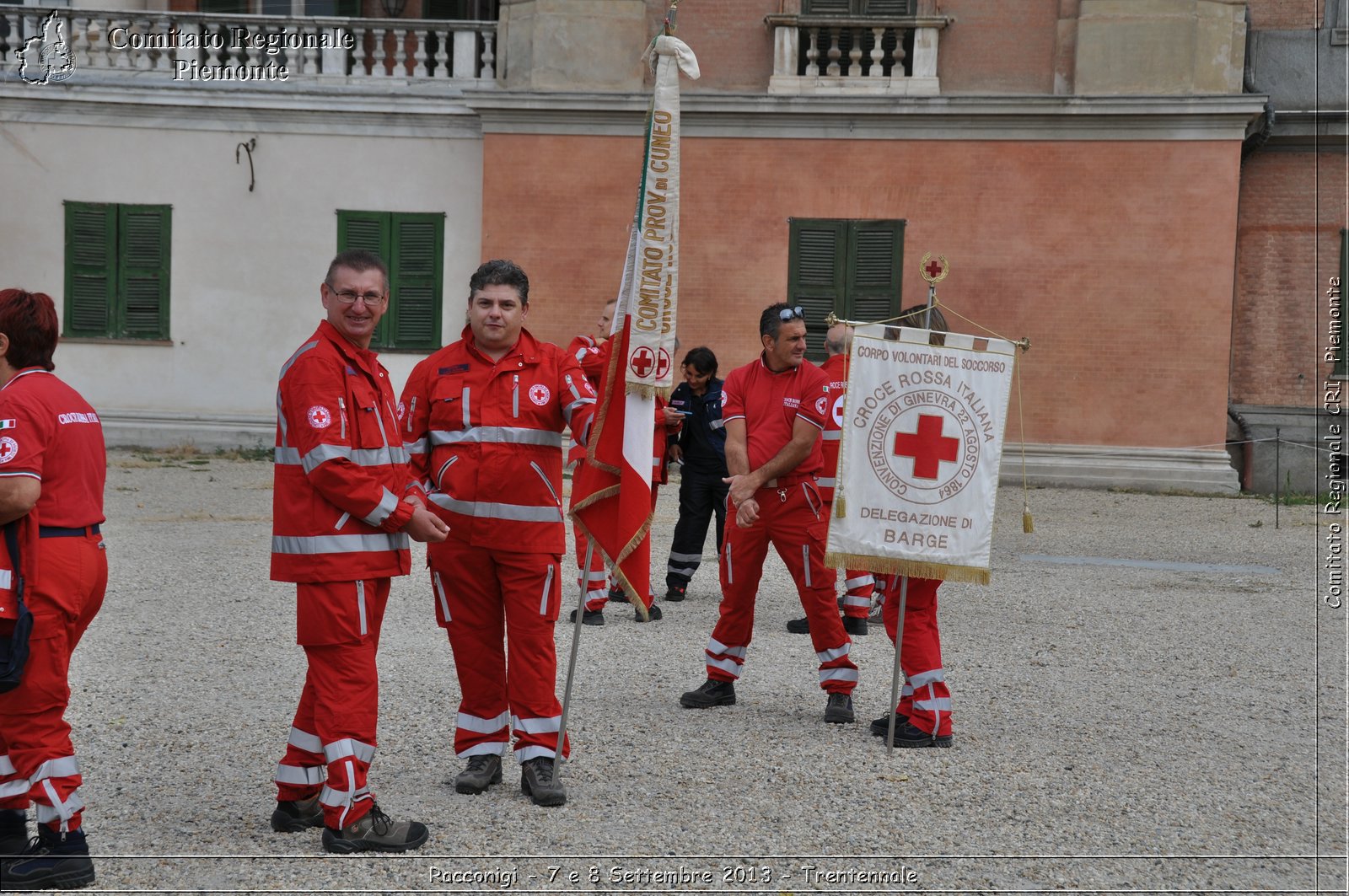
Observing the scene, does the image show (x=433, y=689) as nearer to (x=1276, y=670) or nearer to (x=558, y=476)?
(x=558, y=476)

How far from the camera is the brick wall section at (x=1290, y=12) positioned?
16.9m

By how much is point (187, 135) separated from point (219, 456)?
4.47 metres

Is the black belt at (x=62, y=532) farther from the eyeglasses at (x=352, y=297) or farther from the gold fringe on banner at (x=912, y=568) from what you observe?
the gold fringe on banner at (x=912, y=568)

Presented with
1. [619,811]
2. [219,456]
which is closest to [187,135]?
[219,456]

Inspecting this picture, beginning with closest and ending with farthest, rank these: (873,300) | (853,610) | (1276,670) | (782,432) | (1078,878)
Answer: (1078,878), (782,432), (1276,670), (853,610), (873,300)

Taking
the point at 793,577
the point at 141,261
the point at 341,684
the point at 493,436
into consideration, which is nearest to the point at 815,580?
the point at 793,577

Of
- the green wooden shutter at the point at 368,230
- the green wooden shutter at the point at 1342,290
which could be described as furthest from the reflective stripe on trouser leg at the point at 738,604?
the green wooden shutter at the point at 1342,290

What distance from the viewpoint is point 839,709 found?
6.00m

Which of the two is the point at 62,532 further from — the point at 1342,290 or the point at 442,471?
the point at 1342,290

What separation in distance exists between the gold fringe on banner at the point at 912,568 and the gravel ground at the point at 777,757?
0.75m

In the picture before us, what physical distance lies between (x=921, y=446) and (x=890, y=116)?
11.4m

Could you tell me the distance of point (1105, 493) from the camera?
15.5 meters

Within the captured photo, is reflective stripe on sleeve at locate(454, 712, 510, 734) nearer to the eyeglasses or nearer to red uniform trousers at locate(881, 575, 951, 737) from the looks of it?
the eyeglasses

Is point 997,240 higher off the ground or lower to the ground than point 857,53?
lower
